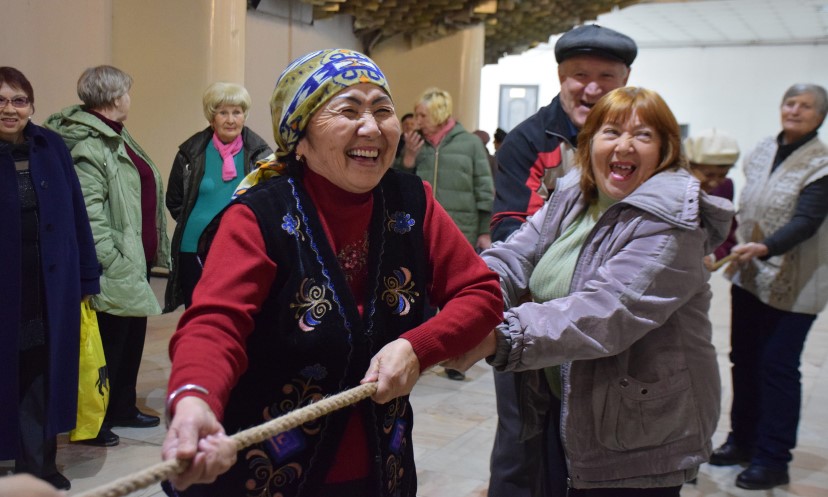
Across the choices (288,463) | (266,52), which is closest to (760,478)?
(288,463)

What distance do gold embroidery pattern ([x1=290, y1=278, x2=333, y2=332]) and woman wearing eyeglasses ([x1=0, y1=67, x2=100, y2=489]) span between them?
7.23 ft

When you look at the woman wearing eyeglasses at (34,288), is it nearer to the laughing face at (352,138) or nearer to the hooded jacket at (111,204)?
the hooded jacket at (111,204)

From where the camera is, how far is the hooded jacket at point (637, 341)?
1.91 m

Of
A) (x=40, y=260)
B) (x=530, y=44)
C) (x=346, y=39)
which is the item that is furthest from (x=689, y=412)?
(x=530, y=44)

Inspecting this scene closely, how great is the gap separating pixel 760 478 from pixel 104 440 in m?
3.16

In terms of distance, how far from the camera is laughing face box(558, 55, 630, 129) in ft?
8.71

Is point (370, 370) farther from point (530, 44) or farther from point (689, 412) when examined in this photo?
point (530, 44)

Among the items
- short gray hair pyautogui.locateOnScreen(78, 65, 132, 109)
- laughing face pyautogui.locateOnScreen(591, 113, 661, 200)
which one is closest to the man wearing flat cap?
laughing face pyautogui.locateOnScreen(591, 113, 661, 200)

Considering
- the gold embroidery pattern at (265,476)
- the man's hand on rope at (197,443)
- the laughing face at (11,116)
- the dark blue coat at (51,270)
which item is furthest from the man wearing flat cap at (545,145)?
the laughing face at (11,116)

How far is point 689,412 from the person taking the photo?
2.06m

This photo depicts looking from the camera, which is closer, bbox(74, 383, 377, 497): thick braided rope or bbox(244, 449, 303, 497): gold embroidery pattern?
bbox(74, 383, 377, 497): thick braided rope

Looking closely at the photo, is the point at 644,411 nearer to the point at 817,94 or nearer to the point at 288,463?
the point at 288,463

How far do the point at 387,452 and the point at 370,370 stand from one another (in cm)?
24

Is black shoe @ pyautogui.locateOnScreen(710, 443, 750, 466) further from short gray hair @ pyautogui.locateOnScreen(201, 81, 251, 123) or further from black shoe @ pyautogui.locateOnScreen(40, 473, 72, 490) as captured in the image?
short gray hair @ pyautogui.locateOnScreen(201, 81, 251, 123)
